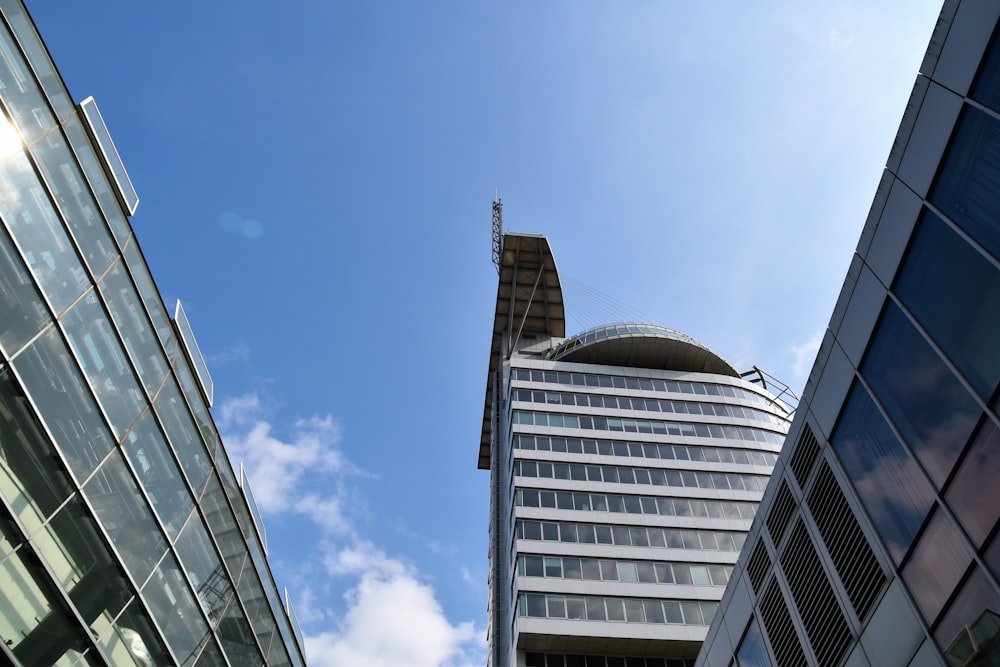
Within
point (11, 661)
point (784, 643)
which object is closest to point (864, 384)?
point (784, 643)

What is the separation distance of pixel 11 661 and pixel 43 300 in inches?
218

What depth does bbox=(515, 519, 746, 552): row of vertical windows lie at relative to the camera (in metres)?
45.9

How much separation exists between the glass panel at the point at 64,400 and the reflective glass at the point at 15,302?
0.83 feet

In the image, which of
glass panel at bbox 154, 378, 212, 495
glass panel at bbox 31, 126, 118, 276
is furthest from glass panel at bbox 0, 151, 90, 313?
glass panel at bbox 154, 378, 212, 495

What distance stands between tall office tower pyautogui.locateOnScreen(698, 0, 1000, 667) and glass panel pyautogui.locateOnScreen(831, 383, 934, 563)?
38 mm

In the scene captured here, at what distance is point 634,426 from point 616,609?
1624cm

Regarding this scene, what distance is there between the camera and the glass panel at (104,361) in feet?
40.7

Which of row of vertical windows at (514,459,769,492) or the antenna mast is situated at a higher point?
the antenna mast

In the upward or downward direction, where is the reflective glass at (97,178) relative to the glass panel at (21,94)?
upward

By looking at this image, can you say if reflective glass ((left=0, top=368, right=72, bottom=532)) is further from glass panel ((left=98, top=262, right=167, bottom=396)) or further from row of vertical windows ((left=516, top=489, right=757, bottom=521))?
row of vertical windows ((left=516, top=489, right=757, bottom=521))

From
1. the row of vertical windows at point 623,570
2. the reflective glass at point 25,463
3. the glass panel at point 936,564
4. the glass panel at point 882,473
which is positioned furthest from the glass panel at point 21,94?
the row of vertical windows at point 623,570

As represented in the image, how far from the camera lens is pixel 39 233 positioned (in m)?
11.8

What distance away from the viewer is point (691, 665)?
4156 centimetres

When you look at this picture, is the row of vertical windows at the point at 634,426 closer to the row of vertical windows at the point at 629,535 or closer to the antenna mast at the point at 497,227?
the row of vertical windows at the point at 629,535
